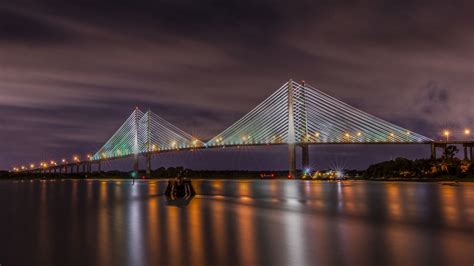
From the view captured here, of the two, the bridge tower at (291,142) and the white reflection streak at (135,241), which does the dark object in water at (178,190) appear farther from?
the bridge tower at (291,142)

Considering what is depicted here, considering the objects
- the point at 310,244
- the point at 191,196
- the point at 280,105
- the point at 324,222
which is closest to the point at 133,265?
the point at 310,244

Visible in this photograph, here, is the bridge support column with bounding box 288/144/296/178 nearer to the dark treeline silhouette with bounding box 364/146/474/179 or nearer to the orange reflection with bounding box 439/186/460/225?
the dark treeline silhouette with bounding box 364/146/474/179

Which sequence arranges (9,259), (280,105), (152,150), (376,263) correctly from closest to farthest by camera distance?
(376,263) < (9,259) < (280,105) < (152,150)

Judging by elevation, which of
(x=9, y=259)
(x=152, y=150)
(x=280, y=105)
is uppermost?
(x=280, y=105)

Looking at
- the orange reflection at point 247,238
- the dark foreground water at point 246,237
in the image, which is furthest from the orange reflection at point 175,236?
the orange reflection at point 247,238

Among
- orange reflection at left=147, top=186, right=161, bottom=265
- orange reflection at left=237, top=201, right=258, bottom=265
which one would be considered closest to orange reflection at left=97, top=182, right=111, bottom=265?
orange reflection at left=147, top=186, right=161, bottom=265

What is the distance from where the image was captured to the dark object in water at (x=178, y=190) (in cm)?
3928

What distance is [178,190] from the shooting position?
40125mm

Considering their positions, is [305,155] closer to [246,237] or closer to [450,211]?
[450,211]

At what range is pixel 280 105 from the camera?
3157 inches

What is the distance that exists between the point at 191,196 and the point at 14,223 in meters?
20.3

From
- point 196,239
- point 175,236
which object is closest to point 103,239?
point 175,236

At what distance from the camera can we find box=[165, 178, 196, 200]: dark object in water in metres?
39.3

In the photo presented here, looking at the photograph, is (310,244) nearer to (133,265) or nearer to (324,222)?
(133,265)
